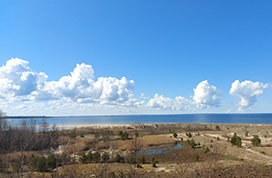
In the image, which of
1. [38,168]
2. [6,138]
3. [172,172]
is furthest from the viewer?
[6,138]

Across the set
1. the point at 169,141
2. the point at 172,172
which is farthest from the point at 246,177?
the point at 169,141

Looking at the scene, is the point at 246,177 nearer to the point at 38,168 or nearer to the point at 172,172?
the point at 172,172

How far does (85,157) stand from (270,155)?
→ 72.7ft

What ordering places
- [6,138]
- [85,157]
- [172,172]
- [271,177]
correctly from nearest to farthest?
[271,177] < [172,172] < [85,157] < [6,138]

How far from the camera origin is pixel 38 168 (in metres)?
16.4

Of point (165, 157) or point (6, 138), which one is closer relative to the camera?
point (165, 157)

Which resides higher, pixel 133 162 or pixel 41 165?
pixel 133 162

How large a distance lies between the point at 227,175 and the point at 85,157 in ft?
48.6

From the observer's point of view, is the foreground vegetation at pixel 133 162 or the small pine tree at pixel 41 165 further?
the small pine tree at pixel 41 165

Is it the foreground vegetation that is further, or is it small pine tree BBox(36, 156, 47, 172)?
small pine tree BBox(36, 156, 47, 172)

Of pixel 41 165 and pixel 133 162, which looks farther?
pixel 41 165

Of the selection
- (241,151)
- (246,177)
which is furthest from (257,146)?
(246,177)

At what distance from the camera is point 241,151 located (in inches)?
880

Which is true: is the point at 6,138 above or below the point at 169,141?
above
